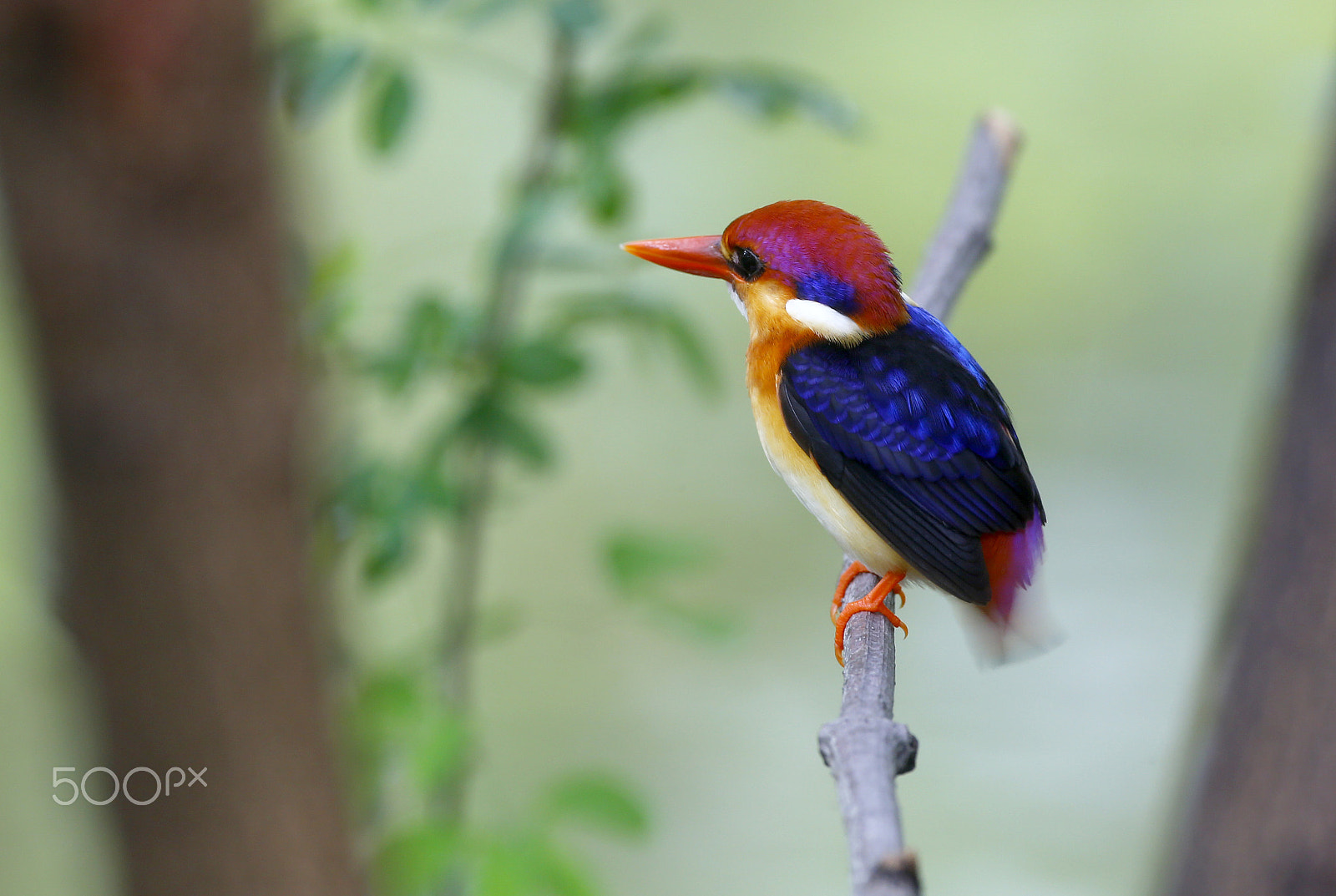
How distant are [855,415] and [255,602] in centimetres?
77

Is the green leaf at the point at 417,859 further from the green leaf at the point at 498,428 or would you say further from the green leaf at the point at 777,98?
the green leaf at the point at 777,98

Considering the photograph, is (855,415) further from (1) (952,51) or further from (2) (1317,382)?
(1) (952,51)

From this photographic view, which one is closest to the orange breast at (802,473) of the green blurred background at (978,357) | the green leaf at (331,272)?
the green leaf at (331,272)

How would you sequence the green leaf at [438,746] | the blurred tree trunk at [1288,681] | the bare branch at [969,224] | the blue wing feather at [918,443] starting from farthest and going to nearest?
the bare branch at [969,224] < the green leaf at [438,746] < the blue wing feather at [918,443] < the blurred tree trunk at [1288,681]

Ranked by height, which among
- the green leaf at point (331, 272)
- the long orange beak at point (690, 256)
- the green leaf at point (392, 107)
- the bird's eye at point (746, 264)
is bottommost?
the bird's eye at point (746, 264)

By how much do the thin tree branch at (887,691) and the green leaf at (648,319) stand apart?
0.38 meters

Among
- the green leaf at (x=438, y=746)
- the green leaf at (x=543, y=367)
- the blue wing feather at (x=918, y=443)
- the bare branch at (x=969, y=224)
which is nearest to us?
the blue wing feather at (x=918, y=443)

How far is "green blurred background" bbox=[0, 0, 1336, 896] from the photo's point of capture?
4730mm

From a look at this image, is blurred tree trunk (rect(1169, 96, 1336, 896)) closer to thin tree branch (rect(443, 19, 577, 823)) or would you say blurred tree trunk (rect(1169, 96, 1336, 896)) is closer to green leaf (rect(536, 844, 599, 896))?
green leaf (rect(536, 844, 599, 896))

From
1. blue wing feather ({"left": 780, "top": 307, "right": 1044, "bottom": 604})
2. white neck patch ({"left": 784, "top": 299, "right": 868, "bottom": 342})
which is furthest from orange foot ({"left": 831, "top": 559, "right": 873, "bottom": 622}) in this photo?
white neck patch ({"left": 784, "top": 299, "right": 868, "bottom": 342})

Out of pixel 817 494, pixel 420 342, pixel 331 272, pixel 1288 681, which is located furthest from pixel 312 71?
pixel 1288 681

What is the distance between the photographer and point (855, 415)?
1.72 meters

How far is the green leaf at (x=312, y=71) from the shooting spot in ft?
6.58

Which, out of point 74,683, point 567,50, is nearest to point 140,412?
point 74,683
